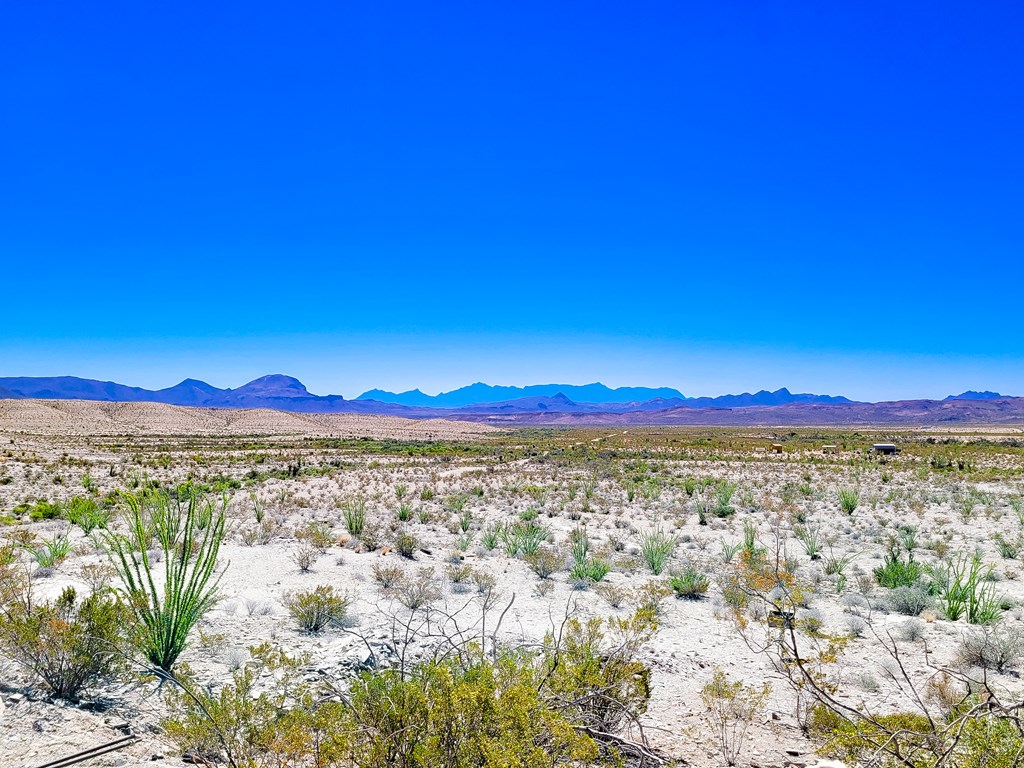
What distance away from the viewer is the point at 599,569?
9.66 m

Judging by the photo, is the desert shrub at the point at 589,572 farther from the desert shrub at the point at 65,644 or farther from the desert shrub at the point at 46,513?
the desert shrub at the point at 46,513

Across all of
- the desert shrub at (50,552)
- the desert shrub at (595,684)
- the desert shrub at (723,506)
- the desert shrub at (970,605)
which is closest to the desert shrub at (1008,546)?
the desert shrub at (970,605)

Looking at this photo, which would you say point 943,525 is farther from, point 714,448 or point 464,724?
point 714,448

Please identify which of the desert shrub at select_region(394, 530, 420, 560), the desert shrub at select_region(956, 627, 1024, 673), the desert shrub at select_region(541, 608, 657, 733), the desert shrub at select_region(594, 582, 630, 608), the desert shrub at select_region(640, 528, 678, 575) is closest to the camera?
the desert shrub at select_region(541, 608, 657, 733)

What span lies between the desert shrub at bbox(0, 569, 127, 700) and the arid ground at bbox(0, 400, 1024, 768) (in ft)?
0.54

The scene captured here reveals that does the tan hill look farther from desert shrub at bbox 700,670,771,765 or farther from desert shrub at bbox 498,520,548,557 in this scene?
desert shrub at bbox 700,670,771,765

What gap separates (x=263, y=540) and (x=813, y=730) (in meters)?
10.3

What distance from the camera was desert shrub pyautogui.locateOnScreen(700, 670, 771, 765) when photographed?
474cm

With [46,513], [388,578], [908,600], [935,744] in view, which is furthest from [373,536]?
[935,744]

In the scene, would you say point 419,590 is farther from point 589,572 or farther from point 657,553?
point 657,553

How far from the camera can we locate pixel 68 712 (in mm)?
4551

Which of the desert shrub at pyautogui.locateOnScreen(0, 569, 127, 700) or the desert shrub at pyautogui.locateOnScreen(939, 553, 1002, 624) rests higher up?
the desert shrub at pyautogui.locateOnScreen(0, 569, 127, 700)

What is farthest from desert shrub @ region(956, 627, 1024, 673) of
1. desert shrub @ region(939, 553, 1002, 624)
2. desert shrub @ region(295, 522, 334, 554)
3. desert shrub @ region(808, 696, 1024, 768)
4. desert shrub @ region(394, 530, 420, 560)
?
desert shrub @ region(295, 522, 334, 554)

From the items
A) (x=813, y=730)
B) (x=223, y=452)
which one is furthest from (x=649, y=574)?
(x=223, y=452)
